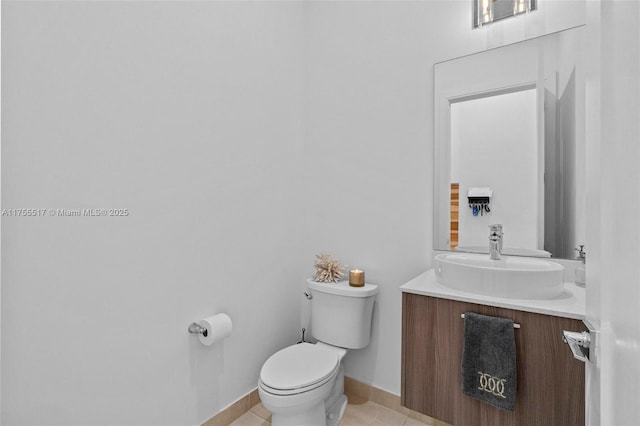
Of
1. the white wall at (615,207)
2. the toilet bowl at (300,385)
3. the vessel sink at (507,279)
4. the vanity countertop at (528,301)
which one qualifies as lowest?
the toilet bowl at (300,385)

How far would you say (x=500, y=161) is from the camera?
1.59 meters

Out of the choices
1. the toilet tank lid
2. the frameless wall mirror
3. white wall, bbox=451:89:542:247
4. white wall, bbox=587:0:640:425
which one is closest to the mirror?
white wall, bbox=451:89:542:247

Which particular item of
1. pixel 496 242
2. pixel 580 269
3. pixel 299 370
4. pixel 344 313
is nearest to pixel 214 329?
pixel 299 370

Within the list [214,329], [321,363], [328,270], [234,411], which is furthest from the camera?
[328,270]

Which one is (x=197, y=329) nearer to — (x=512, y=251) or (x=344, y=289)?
(x=344, y=289)

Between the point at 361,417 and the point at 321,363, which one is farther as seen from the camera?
the point at 361,417

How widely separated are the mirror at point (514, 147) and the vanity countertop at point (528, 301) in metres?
0.24

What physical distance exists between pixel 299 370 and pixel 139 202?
1025mm

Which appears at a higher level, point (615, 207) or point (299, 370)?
point (615, 207)

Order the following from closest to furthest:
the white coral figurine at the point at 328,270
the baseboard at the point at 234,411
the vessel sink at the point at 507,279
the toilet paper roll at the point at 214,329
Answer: the vessel sink at the point at 507,279 → the toilet paper roll at the point at 214,329 → the baseboard at the point at 234,411 → the white coral figurine at the point at 328,270

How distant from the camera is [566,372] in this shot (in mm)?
1088

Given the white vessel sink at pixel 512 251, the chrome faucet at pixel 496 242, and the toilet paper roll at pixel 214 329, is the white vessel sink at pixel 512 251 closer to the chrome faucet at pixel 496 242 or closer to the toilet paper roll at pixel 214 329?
the chrome faucet at pixel 496 242

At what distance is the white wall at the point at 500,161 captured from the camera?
A: 1.52 m

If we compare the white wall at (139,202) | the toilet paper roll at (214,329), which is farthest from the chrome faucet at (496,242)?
the toilet paper roll at (214,329)
